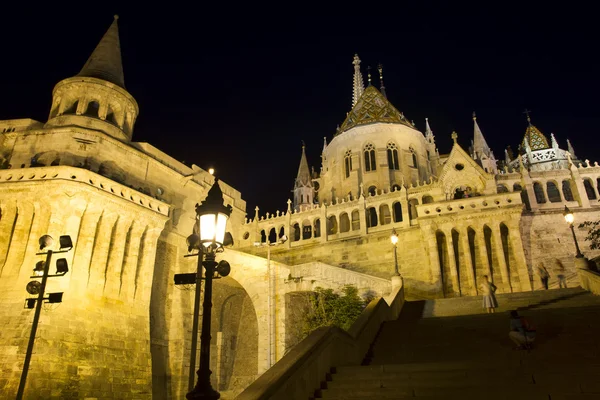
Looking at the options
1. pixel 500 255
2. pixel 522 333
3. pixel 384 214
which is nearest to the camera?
pixel 522 333

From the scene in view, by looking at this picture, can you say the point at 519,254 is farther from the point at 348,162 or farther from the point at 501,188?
the point at 348,162

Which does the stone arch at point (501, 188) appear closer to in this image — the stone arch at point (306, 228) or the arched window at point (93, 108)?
the stone arch at point (306, 228)

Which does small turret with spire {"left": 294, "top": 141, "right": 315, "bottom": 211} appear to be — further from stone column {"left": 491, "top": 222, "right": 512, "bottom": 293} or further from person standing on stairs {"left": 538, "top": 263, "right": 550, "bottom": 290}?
person standing on stairs {"left": 538, "top": 263, "right": 550, "bottom": 290}

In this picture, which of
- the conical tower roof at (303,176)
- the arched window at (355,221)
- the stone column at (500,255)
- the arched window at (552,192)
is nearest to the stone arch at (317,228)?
the arched window at (355,221)

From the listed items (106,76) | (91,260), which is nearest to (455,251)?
(91,260)

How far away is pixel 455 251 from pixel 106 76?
23.4 metres

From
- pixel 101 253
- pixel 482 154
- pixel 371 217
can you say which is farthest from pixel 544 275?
pixel 482 154

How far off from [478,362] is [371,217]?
24.7 meters

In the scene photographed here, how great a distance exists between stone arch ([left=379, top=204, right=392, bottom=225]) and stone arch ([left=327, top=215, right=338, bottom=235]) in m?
3.34

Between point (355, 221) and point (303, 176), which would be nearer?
point (355, 221)

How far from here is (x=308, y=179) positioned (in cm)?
4709

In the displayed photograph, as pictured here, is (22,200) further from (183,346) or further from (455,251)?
(455,251)

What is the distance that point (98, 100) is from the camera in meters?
26.2

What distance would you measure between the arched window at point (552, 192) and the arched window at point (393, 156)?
37.3ft
